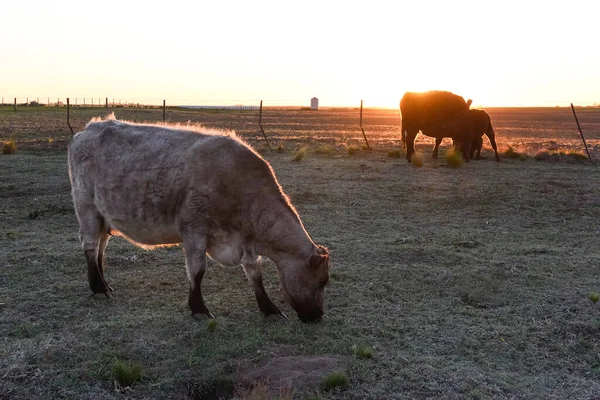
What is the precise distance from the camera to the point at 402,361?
5.51 metres

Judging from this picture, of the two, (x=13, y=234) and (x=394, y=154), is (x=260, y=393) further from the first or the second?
(x=394, y=154)

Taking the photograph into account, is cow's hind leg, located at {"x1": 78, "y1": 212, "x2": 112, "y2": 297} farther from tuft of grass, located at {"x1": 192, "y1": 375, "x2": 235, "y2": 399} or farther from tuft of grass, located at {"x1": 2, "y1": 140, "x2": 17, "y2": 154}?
tuft of grass, located at {"x1": 2, "y1": 140, "x2": 17, "y2": 154}

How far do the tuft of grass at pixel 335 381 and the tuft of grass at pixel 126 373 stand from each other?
65.5 inches

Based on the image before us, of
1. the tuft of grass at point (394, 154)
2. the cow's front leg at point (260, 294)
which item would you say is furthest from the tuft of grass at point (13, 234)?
the tuft of grass at point (394, 154)

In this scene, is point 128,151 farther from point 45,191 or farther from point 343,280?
point 45,191

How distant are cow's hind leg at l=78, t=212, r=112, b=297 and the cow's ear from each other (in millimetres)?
2880

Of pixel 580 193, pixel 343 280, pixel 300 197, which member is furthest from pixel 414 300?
pixel 580 193

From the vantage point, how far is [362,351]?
559cm

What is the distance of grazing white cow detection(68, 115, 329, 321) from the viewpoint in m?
6.33

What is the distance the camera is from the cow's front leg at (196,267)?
21.0 feet

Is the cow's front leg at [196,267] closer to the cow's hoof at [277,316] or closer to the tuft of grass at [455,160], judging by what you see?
the cow's hoof at [277,316]

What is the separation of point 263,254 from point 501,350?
9.07 feet

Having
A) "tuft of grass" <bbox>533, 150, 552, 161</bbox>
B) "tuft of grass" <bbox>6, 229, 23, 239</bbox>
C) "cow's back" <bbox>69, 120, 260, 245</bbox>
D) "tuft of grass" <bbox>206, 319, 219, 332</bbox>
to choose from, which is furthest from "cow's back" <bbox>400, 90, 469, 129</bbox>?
"tuft of grass" <bbox>206, 319, 219, 332</bbox>

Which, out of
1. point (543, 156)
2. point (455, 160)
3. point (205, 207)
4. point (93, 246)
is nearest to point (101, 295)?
point (93, 246)
